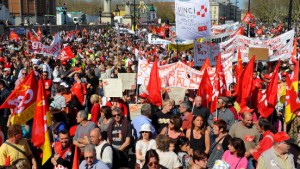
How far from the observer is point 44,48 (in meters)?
14.4

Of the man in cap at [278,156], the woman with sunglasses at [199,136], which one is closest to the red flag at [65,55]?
the woman with sunglasses at [199,136]

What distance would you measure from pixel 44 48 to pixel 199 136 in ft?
29.5

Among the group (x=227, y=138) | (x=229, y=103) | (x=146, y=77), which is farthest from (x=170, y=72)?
(x=227, y=138)

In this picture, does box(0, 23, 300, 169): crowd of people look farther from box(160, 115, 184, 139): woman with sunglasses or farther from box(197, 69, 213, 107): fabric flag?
box(197, 69, 213, 107): fabric flag

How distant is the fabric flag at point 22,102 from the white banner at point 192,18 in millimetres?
5710

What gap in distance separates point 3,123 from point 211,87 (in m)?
4.50

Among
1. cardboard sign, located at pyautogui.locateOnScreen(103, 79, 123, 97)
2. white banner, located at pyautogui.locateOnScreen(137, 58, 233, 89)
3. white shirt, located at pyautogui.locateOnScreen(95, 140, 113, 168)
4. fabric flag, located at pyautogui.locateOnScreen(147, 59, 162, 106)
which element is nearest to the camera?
white shirt, located at pyautogui.locateOnScreen(95, 140, 113, 168)

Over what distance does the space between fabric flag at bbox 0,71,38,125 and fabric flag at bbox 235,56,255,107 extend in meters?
3.90

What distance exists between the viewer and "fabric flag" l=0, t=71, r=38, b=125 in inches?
253

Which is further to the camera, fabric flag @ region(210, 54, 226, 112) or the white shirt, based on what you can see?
fabric flag @ region(210, 54, 226, 112)

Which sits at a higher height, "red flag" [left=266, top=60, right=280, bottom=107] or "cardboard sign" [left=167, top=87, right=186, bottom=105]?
"red flag" [left=266, top=60, right=280, bottom=107]

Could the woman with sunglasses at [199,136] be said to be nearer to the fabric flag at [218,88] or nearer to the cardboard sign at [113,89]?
the fabric flag at [218,88]

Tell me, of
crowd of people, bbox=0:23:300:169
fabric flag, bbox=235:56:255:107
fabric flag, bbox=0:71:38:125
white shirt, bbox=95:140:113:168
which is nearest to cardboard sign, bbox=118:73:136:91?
crowd of people, bbox=0:23:300:169

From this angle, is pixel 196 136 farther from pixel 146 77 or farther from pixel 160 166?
pixel 146 77
